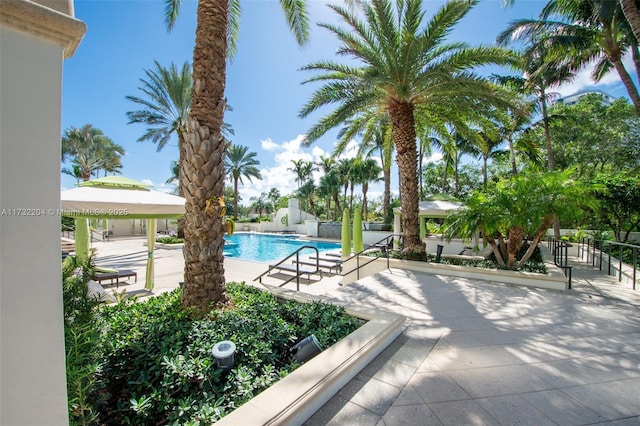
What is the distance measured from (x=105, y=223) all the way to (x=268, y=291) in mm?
29138

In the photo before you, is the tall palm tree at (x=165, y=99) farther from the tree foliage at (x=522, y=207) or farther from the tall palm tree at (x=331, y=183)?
the tall palm tree at (x=331, y=183)

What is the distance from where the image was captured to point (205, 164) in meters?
3.85

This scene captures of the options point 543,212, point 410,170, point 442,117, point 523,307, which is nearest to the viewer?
point 523,307

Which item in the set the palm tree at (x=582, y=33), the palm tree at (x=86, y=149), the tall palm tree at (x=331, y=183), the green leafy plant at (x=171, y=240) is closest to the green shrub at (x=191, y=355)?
the palm tree at (x=582, y=33)

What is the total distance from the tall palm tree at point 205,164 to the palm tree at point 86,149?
34640 mm

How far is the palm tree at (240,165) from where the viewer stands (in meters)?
34.0

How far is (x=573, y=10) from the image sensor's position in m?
10.3

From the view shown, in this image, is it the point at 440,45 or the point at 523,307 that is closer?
the point at 523,307

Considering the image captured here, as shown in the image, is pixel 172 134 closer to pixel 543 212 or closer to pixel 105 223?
pixel 105 223

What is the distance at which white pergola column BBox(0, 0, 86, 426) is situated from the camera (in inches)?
46.1

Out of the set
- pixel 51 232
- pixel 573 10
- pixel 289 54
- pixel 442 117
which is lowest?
pixel 51 232

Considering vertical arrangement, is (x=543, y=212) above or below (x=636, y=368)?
above

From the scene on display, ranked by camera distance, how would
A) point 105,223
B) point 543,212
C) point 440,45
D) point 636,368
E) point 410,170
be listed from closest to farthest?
1. point 636,368
2. point 543,212
3. point 440,45
4. point 410,170
5. point 105,223

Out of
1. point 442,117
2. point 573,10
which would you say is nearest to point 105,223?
point 442,117
